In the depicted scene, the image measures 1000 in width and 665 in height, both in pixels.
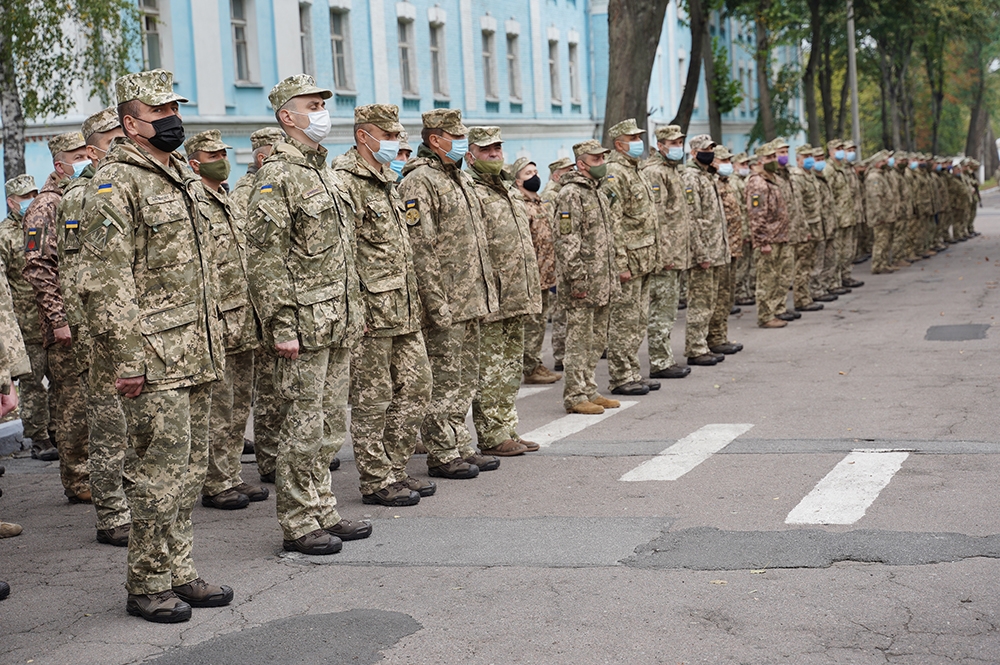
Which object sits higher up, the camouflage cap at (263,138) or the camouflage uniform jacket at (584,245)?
the camouflage cap at (263,138)

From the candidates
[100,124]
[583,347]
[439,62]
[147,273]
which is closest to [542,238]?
[583,347]

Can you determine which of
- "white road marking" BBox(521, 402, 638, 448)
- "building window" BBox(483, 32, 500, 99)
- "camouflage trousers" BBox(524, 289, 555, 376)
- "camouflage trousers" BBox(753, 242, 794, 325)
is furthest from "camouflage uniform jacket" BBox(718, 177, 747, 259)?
"building window" BBox(483, 32, 500, 99)

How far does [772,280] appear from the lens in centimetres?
1739

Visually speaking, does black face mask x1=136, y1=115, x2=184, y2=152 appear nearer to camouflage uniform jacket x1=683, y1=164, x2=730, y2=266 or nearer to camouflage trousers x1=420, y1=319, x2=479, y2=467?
camouflage trousers x1=420, y1=319, x2=479, y2=467

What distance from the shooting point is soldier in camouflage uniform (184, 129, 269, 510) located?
8.42m

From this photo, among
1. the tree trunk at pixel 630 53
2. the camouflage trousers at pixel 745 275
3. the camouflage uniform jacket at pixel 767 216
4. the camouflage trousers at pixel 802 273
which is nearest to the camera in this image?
the camouflage uniform jacket at pixel 767 216

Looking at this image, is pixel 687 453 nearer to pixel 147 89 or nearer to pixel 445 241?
pixel 445 241

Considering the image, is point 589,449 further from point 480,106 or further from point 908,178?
point 480,106

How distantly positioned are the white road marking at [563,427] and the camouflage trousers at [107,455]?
3452mm

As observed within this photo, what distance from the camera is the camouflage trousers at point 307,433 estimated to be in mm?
7078

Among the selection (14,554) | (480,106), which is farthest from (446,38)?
(14,554)

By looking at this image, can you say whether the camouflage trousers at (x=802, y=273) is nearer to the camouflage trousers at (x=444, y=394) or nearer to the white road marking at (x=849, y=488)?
the white road marking at (x=849, y=488)

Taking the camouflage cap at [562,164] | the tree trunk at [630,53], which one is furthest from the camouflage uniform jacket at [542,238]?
the tree trunk at [630,53]

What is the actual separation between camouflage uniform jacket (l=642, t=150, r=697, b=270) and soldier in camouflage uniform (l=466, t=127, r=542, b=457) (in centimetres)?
336
